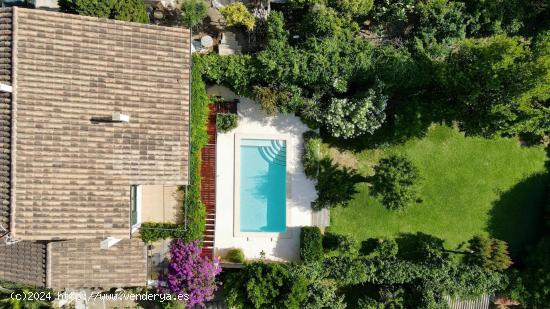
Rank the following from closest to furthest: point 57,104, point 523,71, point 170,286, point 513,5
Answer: point 57,104
point 523,71
point 170,286
point 513,5

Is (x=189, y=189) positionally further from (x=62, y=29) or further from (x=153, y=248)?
(x=62, y=29)

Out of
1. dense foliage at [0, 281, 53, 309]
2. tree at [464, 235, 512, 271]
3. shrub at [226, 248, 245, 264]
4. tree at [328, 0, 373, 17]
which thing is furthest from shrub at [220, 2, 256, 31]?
tree at [464, 235, 512, 271]

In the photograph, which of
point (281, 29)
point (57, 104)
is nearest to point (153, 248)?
point (57, 104)

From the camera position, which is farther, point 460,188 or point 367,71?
point 460,188

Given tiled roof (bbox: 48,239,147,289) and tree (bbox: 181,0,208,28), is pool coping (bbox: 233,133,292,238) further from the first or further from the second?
tree (bbox: 181,0,208,28)

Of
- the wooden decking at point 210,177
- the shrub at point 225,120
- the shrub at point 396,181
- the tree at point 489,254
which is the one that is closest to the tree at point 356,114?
the shrub at point 396,181

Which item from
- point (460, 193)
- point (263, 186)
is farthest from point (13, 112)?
point (460, 193)

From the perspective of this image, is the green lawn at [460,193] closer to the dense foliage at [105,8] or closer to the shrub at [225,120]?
the shrub at [225,120]
